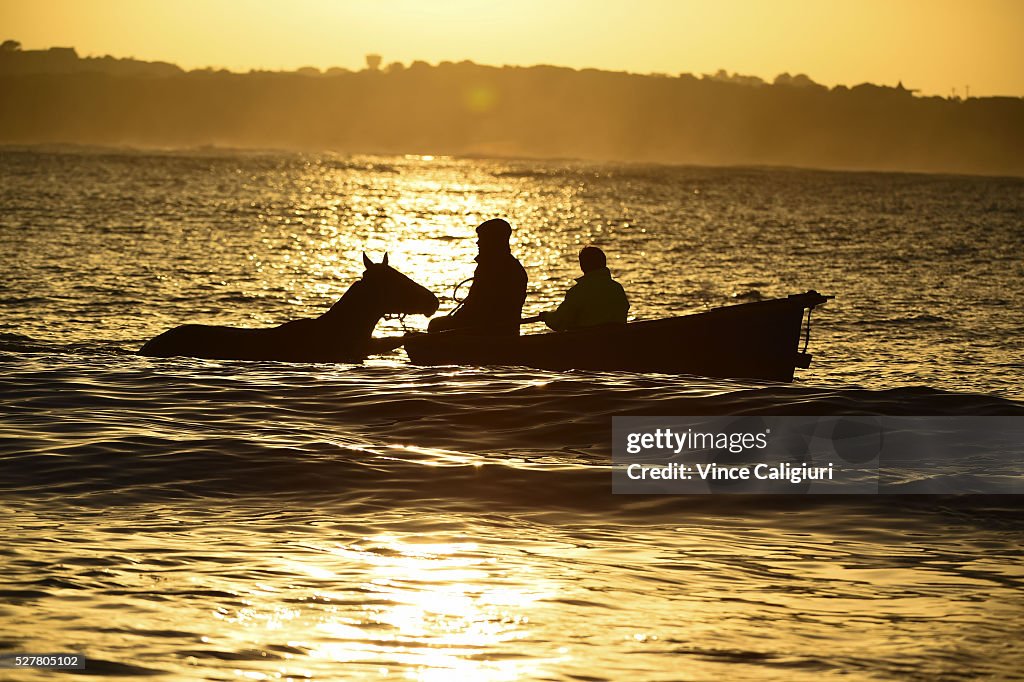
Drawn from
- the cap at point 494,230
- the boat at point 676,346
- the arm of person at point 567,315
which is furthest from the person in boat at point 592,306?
the cap at point 494,230

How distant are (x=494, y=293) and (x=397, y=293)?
1421 millimetres

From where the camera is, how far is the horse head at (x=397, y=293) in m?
18.0

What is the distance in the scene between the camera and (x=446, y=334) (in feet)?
57.3

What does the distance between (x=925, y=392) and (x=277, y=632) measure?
10596mm

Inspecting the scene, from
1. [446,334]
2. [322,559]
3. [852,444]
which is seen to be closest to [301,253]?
[446,334]

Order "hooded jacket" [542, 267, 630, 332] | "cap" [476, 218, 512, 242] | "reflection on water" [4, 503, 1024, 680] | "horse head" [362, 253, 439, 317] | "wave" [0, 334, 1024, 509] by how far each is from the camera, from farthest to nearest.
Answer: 1. "horse head" [362, 253, 439, 317]
2. "hooded jacket" [542, 267, 630, 332]
3. "cap" [476, 218, 512, 242]
4. "wave" [0, 334, 1024, 509]
5. "reflection on water" [4, 503, 1024, 680]

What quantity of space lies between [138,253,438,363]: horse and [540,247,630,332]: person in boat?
73.6 inches

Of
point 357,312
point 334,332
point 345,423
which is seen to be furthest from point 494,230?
point 345,423

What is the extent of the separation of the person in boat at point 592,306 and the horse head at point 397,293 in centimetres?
178

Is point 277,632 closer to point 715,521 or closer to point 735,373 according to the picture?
point 715,521

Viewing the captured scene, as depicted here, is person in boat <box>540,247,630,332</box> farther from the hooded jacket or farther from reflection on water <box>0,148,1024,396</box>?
reflection on water <box>0,148,1024,396</box>

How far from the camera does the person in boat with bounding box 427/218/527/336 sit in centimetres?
1713

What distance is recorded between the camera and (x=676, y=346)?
17.2 meters

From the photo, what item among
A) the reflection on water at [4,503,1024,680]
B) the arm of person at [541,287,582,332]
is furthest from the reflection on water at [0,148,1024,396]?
the reflection on water at [4,503,1024,680]
